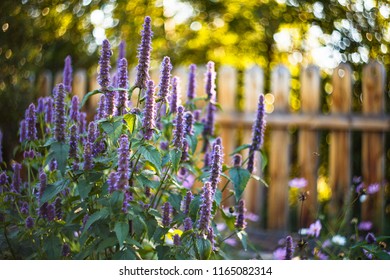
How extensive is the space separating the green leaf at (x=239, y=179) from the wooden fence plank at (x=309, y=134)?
2517mm

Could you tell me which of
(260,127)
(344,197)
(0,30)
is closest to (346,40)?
(344,197)

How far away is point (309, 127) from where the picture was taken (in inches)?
171

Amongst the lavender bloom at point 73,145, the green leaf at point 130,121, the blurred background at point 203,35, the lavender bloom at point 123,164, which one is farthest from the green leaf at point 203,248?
the blurred background at point 203,35

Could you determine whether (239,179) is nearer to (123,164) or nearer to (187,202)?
(187,202)

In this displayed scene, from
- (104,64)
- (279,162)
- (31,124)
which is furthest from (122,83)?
(279,162)

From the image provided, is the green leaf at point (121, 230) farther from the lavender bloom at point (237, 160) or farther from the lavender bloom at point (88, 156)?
the lavender bloom at point (237, 160)

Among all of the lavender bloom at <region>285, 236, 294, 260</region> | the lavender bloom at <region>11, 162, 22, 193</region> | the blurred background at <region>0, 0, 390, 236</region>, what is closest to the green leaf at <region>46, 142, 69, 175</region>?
the lavender bloom at <region>11, 162, 22, 193</region>

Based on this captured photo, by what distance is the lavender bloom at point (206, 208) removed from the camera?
149cm

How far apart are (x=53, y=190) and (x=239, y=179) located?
0.63 m

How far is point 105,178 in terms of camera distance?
172cm

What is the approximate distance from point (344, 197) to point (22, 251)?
2.86 m

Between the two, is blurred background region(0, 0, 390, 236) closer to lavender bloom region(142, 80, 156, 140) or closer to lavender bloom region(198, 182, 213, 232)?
lavender bloom region(142, 80, 156, 140)
